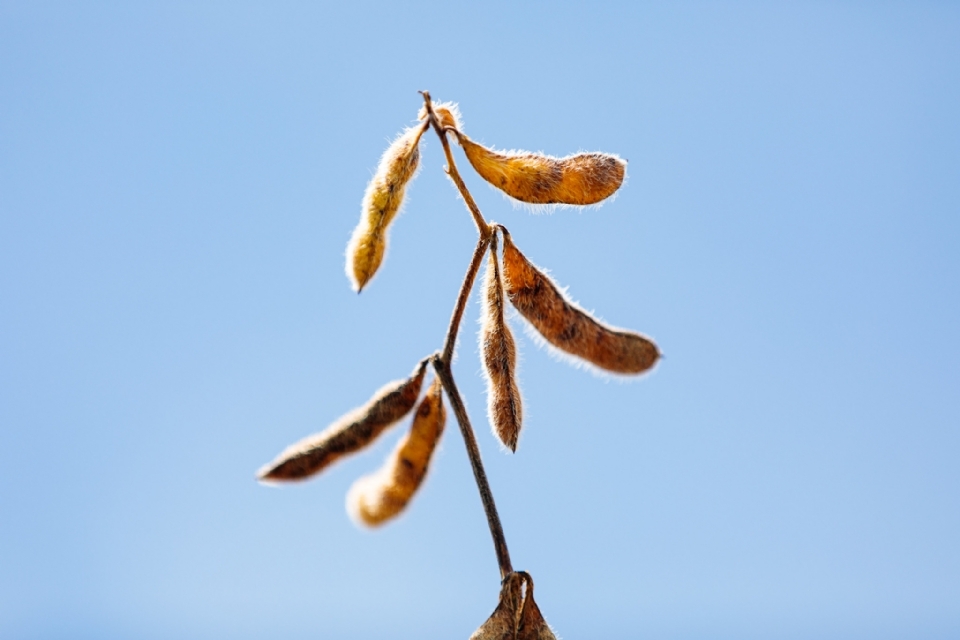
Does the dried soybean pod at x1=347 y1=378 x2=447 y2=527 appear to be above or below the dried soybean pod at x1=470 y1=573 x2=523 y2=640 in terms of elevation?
above

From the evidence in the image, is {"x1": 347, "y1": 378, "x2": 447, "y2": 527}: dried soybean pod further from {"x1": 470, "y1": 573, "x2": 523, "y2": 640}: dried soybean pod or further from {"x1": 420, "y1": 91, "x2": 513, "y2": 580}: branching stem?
{"x1": 470, "y1": 573, "x2": 523, "y2": 640}: dried soybean pod

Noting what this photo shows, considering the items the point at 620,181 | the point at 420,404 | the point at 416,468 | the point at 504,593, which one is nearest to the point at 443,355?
the point at 420,404

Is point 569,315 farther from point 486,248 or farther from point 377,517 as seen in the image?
point 377,517

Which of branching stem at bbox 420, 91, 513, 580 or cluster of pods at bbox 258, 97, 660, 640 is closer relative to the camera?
branching stem at bbox 420, 91, 513, 580

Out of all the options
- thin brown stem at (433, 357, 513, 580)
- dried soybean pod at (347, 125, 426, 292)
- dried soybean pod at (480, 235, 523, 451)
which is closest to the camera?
thin brown stem at (433, 357, 513, 580)

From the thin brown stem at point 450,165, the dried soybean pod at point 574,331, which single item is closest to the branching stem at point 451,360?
the thin brown stem at point 450,165

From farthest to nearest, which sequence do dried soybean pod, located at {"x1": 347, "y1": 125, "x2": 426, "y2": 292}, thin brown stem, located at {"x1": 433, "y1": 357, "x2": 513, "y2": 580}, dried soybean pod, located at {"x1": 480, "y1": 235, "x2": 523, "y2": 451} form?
1. dried soybean pod, located at {"x1": 480, "y1": 235, "x2": 523, "y2": 451}
2. dried soybean pod, located at {"x1": 347, "y1": 125, "x2": 426, "y2": 292}
3. thin brown stem, located at {"x1": 433, "y1": 357, "x2": 513, "y2": 580}

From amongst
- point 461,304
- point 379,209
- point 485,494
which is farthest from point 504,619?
point 379,209

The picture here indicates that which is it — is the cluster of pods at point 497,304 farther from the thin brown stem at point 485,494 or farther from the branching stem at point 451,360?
the thin brown stem at point 485,494

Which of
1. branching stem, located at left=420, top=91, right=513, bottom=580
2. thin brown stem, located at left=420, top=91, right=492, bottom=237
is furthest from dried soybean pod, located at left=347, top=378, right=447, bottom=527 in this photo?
thin brown stem, located at left=420, top=91, right=492, bottom=237
